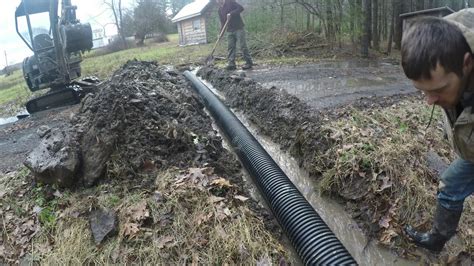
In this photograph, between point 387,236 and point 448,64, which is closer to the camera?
point 448,64

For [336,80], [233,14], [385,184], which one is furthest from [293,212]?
[233,14]

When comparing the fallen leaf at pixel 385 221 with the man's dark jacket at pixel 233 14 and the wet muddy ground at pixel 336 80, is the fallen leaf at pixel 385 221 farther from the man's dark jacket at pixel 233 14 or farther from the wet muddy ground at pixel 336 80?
the man's dark jacket at pixel 233 14

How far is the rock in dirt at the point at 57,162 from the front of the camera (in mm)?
3649

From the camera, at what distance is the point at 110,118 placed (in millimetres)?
4012

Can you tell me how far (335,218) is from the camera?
11.7 feet

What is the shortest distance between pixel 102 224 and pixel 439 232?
2.76 metres

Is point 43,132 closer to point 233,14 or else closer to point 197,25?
point 233,14

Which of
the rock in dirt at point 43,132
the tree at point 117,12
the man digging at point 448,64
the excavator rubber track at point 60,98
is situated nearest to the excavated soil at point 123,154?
the rock in dirt at point 43,132

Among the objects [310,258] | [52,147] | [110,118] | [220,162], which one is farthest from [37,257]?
[310,258]

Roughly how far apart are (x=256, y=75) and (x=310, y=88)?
219 centimetres

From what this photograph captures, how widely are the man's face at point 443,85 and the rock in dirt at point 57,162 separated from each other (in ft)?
10.9

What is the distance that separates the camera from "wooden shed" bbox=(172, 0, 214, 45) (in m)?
26.7

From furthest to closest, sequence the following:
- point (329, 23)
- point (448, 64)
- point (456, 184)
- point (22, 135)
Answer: point (329, 23), point (22, 135), point (456, 184), point (448, 64)

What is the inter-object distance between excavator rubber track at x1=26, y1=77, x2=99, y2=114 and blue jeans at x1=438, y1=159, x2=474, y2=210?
8.99m
